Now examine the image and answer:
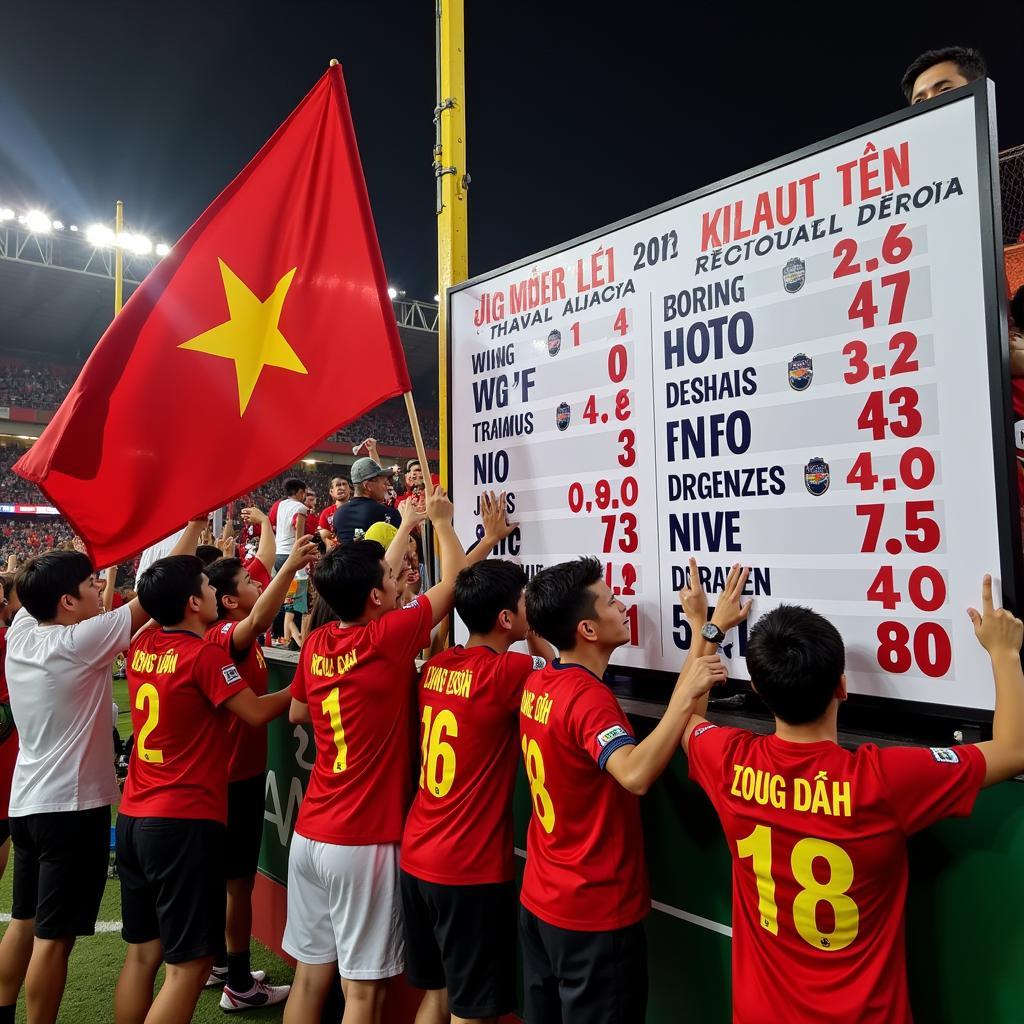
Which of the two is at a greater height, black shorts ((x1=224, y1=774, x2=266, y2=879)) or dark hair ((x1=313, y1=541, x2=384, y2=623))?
dark hair ((x1=313, y1=541, x2=384, y2=623))

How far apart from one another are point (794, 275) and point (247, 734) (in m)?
3.18

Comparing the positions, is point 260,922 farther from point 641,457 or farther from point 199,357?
point 641,457

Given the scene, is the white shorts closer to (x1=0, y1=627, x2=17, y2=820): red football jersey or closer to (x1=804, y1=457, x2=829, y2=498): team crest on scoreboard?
(x1=804, y1=457, x2=829, y2=498): team crest on scoreboard

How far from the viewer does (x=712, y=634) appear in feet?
7.84

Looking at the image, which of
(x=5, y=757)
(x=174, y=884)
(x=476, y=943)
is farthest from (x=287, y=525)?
(x=476, y=943)

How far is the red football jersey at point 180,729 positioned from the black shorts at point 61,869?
301 mm

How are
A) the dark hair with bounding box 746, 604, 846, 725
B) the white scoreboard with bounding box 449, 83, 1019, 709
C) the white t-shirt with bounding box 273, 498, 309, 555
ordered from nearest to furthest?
the dark hair with bounding box 746, 604, 846, 725, the white scoreboard with bounding box 449, 83, 1019, 709, the white t-shirt with bounding box 273, 498, 309, 555

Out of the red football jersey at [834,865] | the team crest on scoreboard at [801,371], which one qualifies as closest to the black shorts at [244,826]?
the red football jersey at [834,865]

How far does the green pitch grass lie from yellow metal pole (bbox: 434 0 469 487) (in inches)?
117

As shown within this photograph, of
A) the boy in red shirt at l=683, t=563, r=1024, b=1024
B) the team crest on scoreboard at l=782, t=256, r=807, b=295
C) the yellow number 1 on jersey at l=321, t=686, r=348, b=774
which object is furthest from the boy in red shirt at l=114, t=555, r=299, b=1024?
the team crest on scoreboard at l=782, t=256, r=807, b=295

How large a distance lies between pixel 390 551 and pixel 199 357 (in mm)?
1302

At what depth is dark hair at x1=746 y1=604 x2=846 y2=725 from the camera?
1.91 m

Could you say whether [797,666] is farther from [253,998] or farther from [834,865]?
[253,998]

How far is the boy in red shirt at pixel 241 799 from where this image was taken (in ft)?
12.5
